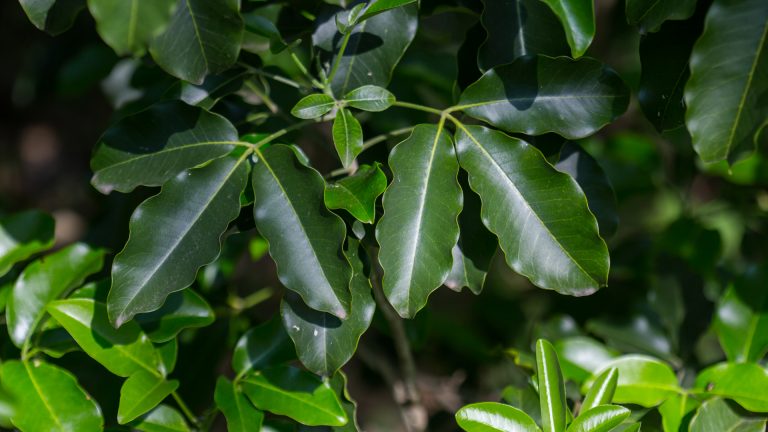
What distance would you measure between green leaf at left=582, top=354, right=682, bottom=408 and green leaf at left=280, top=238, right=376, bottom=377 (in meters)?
0.38

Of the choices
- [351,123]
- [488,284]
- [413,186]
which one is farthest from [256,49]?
[488,284]

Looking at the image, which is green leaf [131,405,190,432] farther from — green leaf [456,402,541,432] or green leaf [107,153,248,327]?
green leaf [456,402,541,432]

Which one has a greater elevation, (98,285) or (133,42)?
(133,42)

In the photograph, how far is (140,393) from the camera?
0.95m

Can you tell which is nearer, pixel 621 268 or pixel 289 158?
pixel 289 158

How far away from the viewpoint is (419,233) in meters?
0.86

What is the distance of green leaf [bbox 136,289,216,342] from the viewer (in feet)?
3.35

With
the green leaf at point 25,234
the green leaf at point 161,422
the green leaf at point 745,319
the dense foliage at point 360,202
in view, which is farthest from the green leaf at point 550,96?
the green leaf at point 25,234

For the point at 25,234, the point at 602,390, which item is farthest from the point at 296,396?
the point at 25,234

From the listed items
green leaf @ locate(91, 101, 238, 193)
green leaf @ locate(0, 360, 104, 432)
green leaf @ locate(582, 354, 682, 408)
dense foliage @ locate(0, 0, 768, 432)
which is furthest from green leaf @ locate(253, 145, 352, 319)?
green leaf @ locate(582, 354, 682, 408)

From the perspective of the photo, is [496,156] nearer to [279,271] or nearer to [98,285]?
[279,271]

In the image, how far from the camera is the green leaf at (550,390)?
0.89 metres

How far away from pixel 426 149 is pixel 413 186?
56 mm

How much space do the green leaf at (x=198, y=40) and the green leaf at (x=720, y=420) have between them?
Result: 77cm
